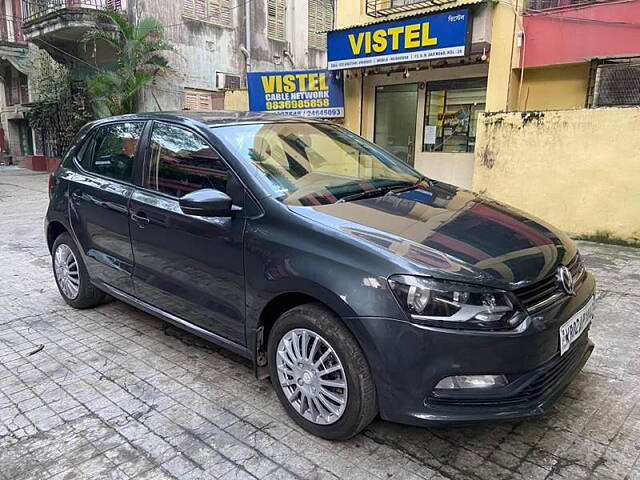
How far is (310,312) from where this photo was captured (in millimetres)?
2455

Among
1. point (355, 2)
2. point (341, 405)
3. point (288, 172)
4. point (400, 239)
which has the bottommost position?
point (341, 405)

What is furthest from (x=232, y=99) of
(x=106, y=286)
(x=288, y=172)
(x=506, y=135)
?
(x=288, y=172)

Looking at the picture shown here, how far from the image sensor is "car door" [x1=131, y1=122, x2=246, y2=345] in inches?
112

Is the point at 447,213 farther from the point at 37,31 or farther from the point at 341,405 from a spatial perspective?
the point at 37,31

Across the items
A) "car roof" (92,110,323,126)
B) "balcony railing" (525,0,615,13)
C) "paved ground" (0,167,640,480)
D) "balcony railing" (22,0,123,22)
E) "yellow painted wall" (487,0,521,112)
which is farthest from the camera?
"balcony railing" (22,0,123,22)

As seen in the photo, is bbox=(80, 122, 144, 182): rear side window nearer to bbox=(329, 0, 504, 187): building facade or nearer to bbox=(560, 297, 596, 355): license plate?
bbox=(560, 297, 596, 355): license plate

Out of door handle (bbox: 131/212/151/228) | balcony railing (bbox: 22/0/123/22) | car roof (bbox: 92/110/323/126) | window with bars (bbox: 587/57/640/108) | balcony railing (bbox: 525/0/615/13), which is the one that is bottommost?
door handle (bbox: 131/212/151/228)

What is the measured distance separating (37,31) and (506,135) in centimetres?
1484

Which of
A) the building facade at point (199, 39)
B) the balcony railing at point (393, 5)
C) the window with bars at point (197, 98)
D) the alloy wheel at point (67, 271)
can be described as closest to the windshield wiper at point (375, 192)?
the alloy wheel at point (67, 271)

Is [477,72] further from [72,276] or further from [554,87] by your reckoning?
[72,276]

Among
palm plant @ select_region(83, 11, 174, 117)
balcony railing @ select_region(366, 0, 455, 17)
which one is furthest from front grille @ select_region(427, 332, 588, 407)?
palm plant @ select_region(83, 11, 174, 117)

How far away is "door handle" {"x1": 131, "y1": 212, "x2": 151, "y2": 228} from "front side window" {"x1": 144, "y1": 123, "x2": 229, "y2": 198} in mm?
204

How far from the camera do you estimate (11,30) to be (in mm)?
19953

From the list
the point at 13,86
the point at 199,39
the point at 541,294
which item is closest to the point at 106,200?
the point at 541,294
